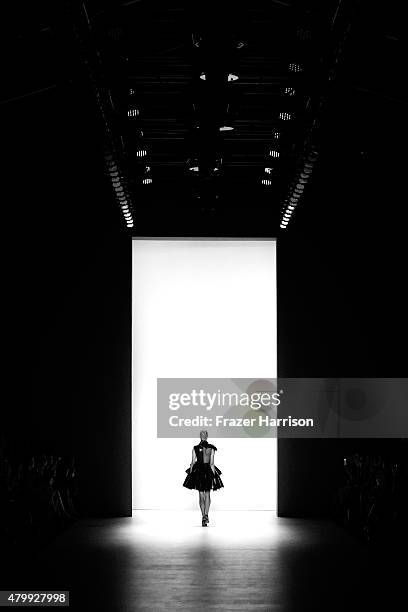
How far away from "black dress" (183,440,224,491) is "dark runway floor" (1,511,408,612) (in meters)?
0.50

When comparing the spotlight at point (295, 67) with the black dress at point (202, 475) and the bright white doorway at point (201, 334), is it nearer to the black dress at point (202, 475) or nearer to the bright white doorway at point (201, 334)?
the bright white doorway at point (201, 334)

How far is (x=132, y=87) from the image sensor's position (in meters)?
10.0

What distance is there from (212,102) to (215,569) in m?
4.24

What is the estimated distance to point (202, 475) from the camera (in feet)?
42.5

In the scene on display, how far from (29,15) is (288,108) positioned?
2824 millimetres

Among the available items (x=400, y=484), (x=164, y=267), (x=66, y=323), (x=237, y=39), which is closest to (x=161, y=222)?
(x=164, y=267)

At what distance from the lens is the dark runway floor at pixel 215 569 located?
25.0 ft

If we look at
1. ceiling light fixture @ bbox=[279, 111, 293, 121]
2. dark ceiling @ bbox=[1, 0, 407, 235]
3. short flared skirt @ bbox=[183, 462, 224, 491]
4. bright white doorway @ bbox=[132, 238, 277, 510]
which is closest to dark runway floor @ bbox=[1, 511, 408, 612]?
short flared skirt @ bbox=[183, 462, 224, 491]

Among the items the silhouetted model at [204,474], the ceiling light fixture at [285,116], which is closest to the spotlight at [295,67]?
the ceiling light fixture at [285,116]

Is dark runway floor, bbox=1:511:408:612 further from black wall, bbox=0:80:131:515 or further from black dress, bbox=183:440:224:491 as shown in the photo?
black wall, bbox=0:80:131:515

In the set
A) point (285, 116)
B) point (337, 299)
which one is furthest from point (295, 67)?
point (337, 299)

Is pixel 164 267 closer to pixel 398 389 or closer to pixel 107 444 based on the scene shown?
pixel 107 444

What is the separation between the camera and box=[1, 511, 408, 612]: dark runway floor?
25.0 ft

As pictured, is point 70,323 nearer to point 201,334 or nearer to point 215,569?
point 201,334
